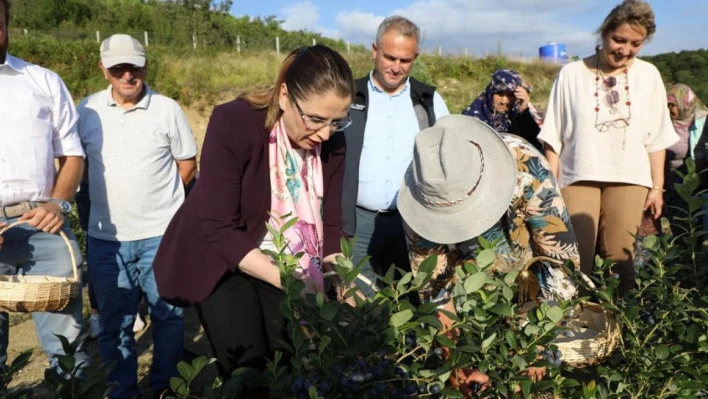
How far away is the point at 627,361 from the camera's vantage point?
4.76 feet

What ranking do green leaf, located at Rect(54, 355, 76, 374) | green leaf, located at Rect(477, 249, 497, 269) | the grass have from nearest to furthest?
green leaf, located at Rect(54, 355, 76, 374) → green leaf, located at Rect(477, 249, 497, 269) → the grass

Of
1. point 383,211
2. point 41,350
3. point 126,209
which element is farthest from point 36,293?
point 41,350

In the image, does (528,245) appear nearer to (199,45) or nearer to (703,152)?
(703,152)

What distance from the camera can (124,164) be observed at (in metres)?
2.96

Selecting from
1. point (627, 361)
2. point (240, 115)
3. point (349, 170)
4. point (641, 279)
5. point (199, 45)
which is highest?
point (199, 45)

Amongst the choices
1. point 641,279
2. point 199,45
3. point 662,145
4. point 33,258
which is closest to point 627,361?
point 641,279

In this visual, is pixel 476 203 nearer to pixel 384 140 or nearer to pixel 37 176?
pixel 384 140

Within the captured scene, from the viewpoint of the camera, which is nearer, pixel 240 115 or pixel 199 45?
pixel 240 115

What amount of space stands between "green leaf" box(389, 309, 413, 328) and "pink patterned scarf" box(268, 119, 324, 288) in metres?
0.71

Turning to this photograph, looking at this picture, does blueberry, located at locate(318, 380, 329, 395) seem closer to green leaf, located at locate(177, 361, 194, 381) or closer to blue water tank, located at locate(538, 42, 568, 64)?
green leaf, located at locate(177, 361, 194, 381)

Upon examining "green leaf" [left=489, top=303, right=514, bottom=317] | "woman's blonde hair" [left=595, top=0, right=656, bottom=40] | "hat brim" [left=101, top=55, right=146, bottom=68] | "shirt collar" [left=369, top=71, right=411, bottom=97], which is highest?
"woman's blonde hair" [left=595, top=0, right=656, bottom=40]

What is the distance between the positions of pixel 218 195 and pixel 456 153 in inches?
25.9

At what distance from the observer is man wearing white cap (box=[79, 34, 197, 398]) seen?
2.95 meters

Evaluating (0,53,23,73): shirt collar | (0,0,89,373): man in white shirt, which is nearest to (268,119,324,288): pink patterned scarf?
(0,0,89,373): man in white shirt
